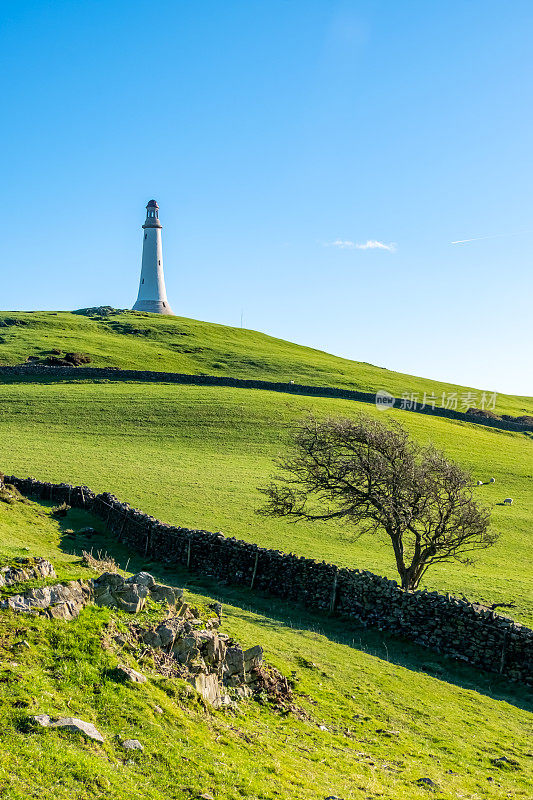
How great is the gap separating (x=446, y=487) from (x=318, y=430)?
6.26 meters

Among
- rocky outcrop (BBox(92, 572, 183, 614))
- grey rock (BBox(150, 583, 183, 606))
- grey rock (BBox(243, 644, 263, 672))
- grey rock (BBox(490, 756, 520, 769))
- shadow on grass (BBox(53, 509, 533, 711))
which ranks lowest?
shadow on grass (BBox(53, 509, 533, 711))

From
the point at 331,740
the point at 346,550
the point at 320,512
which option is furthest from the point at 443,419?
the point at 331,740

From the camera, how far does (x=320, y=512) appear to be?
127ft

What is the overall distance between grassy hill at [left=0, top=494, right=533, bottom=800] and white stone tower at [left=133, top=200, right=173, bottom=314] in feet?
394

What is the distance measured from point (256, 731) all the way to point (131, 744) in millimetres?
3125

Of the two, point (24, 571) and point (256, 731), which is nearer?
point (256, 731)

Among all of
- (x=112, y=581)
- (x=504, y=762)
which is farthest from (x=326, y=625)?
(x=112, y=581)

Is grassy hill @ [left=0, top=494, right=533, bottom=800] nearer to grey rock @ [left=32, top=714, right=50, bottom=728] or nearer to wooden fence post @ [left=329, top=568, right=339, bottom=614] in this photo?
grey rock @ [left=32, top=714, right=50, bottom=728]

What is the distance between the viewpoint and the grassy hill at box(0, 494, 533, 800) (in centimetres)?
822

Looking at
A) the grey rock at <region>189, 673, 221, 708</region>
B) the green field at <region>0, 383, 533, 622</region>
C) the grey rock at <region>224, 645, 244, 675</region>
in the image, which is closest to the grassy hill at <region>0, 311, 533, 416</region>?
the green field at <region>0, 383, 533, 622</region>

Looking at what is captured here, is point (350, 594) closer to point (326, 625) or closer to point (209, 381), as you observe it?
point (326, 625)

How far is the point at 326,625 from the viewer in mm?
22125

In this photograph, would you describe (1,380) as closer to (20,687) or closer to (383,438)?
(383,438)

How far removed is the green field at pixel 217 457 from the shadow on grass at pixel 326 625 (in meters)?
5.29
